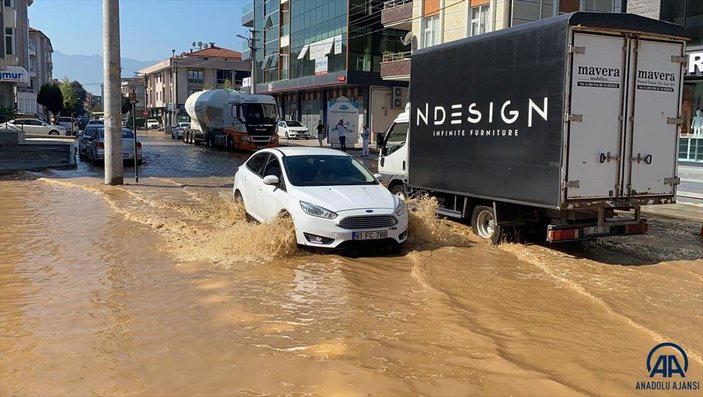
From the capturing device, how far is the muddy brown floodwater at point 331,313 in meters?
4.67

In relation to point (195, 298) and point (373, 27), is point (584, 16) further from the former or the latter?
point (373, 27)

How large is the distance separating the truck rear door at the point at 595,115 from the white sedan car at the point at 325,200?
8.27 ft

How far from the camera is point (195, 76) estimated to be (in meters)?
96.7

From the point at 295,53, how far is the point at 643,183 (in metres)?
52.3

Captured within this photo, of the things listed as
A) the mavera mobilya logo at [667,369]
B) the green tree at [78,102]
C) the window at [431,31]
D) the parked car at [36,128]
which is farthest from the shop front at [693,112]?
the green tree at [78,102]

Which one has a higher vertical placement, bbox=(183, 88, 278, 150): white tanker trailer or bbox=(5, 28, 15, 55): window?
bbox=(5, 28, 15, 55): window

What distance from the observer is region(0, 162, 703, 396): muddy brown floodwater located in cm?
467

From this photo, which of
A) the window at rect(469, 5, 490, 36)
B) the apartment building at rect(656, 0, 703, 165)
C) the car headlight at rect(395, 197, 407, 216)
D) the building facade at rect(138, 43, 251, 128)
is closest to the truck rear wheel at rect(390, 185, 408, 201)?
the car headlight at rect(395, 197, 407, 216)

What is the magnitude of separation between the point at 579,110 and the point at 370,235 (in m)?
3.28

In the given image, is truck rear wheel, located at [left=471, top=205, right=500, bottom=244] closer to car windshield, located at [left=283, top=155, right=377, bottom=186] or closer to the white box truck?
the white box truck

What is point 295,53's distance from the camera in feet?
192

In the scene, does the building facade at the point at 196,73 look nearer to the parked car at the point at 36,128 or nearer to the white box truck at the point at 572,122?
the parked car at the point at 36,128

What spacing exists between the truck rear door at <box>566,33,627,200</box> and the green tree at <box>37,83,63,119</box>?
71.6 m

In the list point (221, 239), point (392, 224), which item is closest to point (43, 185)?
point (221, 239)
